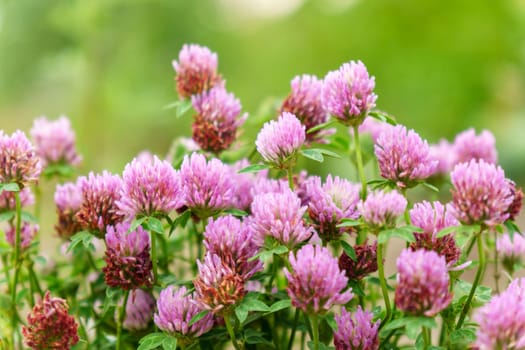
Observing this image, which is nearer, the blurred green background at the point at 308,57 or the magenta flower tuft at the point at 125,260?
the magenta flower tuft at the point at 125,260

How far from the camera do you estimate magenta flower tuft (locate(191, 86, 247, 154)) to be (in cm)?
79

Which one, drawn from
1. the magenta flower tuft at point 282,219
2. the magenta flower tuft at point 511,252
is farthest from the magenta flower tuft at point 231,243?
the magenta flower tuft at point 511,252

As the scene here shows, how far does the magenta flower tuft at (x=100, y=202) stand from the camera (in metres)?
0.70

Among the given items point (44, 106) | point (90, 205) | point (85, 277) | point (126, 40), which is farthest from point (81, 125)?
point (90, 205)

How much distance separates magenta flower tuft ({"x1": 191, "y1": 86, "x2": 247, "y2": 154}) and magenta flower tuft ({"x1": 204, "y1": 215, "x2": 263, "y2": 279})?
0.17 meters

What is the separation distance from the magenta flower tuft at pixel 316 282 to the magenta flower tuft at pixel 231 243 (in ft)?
0.24

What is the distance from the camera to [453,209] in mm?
595

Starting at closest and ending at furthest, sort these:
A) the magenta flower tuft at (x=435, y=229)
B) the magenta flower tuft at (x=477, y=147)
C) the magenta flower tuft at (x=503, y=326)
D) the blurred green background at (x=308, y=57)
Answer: the magenta flower tuft at (x=503, y=326)
the magenta flower tuft at (x=435, y=229)
the magenta flower tuft at (x=477, y=147)
the blurred green background at (x=308, y=57)

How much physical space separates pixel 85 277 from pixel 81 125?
3.17 metres

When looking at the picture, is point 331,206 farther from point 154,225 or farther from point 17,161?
point 17,161

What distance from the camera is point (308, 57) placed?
4.42 m

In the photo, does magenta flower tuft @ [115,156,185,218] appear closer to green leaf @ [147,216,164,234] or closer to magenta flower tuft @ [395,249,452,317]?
green leaf @ [147,216,164,234]

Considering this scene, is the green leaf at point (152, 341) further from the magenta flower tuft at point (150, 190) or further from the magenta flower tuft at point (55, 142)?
the magenta flower tuft at point (55, 142)

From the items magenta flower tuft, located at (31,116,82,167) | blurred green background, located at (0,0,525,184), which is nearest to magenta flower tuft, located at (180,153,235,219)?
magenta flower tuft, located at (31,116,82,167)
